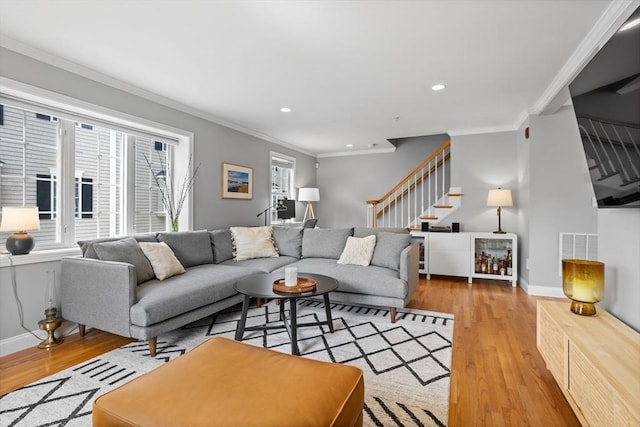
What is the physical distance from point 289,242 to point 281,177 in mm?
2266

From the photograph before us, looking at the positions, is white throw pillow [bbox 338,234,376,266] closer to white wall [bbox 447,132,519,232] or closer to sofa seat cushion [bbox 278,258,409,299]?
sofa seat cushion [bbox 278,258,409,299]

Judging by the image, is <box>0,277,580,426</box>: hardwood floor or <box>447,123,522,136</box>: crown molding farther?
<box>447,123,522,136</box>: crown molding

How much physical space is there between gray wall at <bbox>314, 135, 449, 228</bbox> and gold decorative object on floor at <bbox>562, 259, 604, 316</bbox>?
4.79 metres

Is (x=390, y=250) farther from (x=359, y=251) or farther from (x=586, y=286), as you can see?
(x=586, y=286)

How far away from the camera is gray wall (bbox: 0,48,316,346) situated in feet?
8.09

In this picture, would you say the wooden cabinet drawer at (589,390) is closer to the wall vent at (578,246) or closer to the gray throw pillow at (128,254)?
the wall vent at (578,246)

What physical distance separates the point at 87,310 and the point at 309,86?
278 centimetres

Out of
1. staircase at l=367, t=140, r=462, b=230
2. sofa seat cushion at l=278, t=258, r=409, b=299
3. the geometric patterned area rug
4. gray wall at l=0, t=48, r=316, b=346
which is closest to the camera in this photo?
the geometric patterned area rug

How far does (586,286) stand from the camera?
1970mm

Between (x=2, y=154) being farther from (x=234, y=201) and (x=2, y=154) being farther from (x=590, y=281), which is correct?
(x=590, y=281)

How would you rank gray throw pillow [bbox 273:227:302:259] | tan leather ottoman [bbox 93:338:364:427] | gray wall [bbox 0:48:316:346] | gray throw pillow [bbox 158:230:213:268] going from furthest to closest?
1. gray throw pillow [bbox 273:227:302:259]
2. gray throw pillow [bbox 158:230:213:268]
3. gray wall [bbox 0:48:316:346]
4. tan leather ottoman [bbox 93:338:364:427]

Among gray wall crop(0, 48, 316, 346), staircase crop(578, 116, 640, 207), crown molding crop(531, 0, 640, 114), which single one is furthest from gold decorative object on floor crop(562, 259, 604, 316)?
gray wall crop(0, 48, 316, 346)

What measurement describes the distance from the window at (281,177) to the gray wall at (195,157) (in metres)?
0.14

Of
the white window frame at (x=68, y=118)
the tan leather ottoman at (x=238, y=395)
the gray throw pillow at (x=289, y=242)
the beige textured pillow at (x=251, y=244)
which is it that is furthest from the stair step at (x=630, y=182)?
the white window frame at (x=68, y=118)
